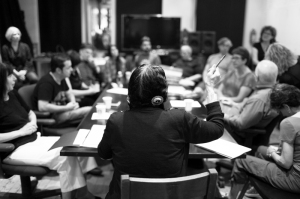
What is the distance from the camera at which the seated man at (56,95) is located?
2.87 meters

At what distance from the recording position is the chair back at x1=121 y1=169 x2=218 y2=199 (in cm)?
126

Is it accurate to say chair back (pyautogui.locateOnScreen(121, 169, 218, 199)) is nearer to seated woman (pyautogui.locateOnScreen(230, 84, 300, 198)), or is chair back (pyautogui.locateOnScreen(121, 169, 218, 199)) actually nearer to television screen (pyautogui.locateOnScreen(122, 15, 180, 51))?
seated woman (pyautogui.locateOnScreen(230, 84, 300, 198))

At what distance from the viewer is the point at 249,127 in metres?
2.54

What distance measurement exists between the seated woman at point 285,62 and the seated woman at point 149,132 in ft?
6.42

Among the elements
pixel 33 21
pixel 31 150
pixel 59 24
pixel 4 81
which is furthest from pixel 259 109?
pixel 59 24

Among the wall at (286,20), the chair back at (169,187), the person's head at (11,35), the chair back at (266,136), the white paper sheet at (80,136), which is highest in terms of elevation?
the wall at (286,20)

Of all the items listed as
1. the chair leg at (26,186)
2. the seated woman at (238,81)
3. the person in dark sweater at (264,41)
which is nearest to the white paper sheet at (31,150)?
the chair leg at (26,186)

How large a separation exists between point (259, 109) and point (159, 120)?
4.39 ft

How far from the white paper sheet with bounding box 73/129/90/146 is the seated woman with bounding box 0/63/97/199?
0.63 ft

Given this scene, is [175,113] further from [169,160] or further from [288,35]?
[288,35]

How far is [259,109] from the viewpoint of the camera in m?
2.48

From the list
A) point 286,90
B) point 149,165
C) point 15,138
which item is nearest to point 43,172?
point 15,138

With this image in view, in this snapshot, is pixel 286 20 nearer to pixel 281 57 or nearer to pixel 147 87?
pixel 281 57

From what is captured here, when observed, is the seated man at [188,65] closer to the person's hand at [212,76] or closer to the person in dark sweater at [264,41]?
the person in dark sweater at [264,41]
